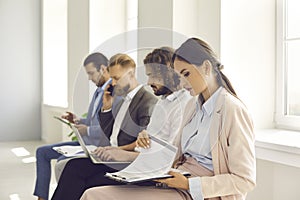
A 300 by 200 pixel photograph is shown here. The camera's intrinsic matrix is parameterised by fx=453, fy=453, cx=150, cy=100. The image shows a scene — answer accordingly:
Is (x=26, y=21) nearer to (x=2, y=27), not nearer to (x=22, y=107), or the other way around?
(x=2, y=27)

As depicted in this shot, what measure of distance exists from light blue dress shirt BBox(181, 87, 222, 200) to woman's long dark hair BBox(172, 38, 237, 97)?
5cm

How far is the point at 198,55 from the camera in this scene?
72.7 inches

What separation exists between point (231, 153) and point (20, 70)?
6627 mm

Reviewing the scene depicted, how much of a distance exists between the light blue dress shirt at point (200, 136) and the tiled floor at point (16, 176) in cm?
239

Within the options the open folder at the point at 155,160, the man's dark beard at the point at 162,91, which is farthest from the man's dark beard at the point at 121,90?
the open folder at the point at 155,160

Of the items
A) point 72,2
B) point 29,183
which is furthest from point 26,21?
point 29,183

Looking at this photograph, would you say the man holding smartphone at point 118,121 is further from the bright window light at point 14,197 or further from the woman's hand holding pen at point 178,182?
the bright window light at point 14,197

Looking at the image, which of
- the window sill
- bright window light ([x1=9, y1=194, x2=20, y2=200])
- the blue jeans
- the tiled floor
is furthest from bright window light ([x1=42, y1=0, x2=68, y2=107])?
the window sill

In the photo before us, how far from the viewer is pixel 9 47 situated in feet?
25.4

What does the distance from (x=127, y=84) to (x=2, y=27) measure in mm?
5941

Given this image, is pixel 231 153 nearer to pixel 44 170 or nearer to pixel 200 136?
pixel 200 136

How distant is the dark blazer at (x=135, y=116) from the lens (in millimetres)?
2361

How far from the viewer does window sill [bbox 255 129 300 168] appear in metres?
2.36

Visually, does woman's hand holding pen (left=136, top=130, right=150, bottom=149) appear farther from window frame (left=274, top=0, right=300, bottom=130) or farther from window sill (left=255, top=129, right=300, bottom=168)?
window frame (left=274, top=0, right=300, bottom=130)
